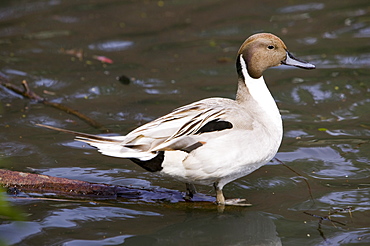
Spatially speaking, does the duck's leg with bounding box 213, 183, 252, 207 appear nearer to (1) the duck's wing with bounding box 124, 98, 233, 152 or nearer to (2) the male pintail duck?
(2) the male pintail duck

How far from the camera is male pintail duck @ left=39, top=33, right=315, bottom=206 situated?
4277 millimetres

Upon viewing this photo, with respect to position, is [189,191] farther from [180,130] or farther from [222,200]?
[180,130]

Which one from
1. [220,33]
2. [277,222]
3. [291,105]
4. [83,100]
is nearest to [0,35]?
[83,100]

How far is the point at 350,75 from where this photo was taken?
23.9ft

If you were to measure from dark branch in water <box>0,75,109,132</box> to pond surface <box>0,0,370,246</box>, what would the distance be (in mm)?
81

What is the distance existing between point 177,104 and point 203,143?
7.95 ft

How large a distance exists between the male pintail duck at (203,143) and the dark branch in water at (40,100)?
163 centimetres

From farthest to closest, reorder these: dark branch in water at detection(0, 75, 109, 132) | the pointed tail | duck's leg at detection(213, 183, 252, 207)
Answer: dark branch in water at detection(0, 75, 109, 132), duck's leg at detection(213, 183, 252, 207), the pointed tail

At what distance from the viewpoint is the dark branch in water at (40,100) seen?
608 centimetres

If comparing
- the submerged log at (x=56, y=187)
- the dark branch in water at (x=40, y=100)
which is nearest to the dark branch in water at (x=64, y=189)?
the submerged log at (x=56, y=187)

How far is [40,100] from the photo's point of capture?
22.0ft

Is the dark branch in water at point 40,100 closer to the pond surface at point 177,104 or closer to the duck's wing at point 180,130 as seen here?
the pond surface at point 177,104

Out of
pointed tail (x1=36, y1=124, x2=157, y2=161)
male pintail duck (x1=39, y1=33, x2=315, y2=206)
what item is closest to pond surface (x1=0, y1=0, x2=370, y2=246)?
male pintail duck (x1=39, y1=33, x2=315, y2=206)

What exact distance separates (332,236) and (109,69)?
4557mm
